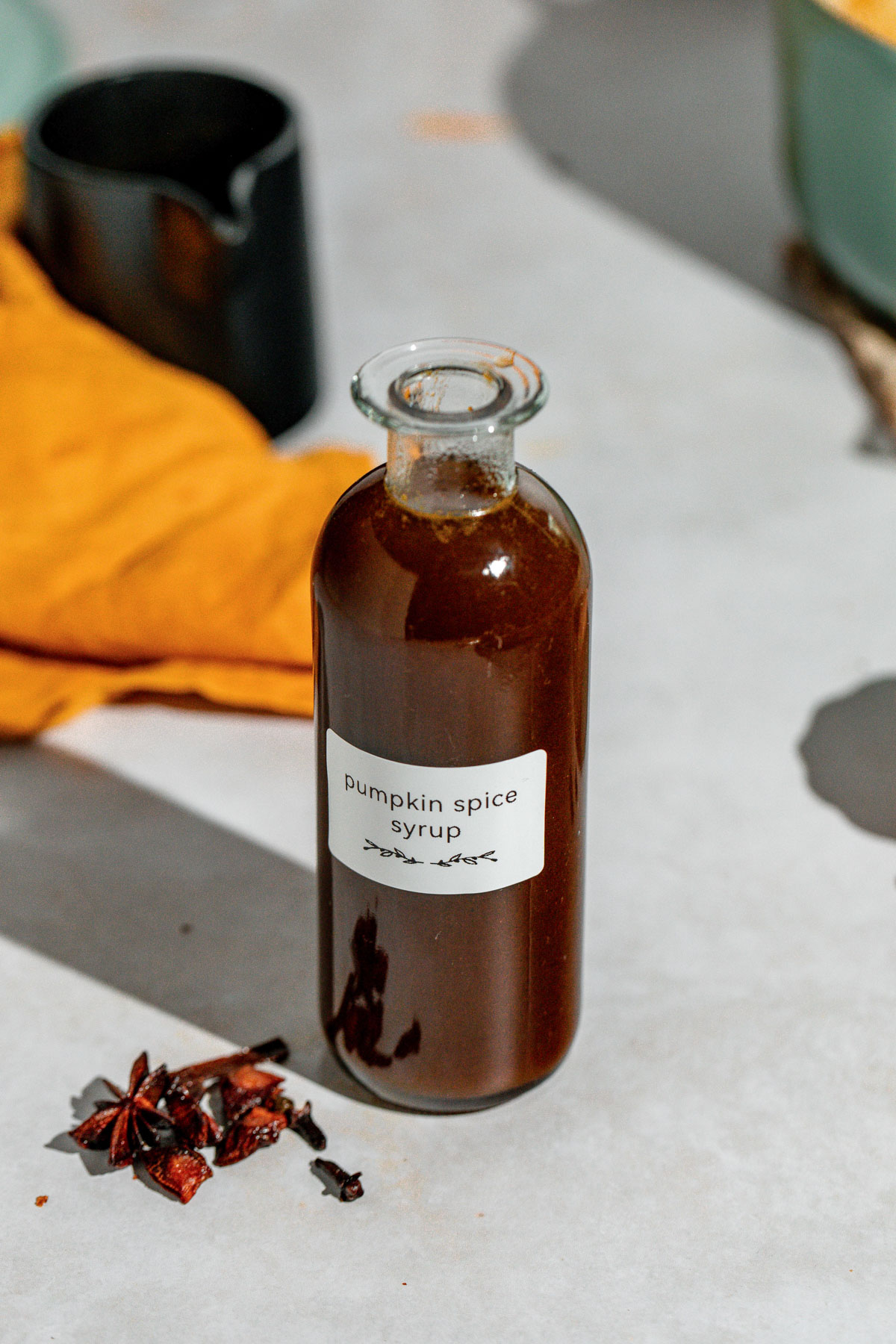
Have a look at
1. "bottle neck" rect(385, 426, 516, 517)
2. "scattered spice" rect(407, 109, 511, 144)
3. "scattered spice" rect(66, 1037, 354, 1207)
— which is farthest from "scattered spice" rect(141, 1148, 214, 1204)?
"scattered spice" rect(407, 109, 511, 144)

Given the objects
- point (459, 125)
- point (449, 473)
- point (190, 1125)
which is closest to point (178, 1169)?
point (190, 1125)

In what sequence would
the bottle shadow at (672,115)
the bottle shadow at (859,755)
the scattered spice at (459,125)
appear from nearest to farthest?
the bottle shadow at (859,755), the bottle shadow at (672,115), the scattered spice at (459,125)

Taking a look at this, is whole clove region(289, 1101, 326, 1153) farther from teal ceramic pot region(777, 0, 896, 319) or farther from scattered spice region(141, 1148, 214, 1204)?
teal ceramic pot region(777, 0, 896, 319)

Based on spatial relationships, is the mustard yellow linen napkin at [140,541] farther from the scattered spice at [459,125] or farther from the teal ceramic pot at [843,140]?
the scattered spice at [459,125]

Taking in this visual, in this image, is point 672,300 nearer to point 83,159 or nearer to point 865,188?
point 865,188

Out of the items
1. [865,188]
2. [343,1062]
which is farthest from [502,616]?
[865,188]

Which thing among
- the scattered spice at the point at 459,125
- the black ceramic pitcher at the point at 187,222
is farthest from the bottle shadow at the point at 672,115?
the black ceramic pitcher at the point at 187,222
